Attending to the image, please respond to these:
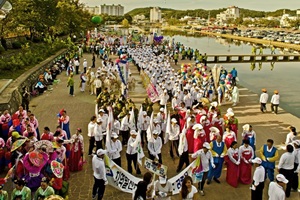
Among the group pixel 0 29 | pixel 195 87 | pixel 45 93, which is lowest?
pixel 45 93

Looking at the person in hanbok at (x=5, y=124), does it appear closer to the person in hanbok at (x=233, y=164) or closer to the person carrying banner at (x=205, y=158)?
the person carrying banner at (x=205, y=158)

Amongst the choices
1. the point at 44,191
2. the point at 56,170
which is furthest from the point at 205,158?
the point at 44,191

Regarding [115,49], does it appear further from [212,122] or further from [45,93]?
[212,122]

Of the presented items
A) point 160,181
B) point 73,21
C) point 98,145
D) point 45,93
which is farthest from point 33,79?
point 73,21

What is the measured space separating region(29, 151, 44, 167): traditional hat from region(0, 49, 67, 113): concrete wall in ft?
15.7

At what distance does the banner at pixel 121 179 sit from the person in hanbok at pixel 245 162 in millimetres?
2361

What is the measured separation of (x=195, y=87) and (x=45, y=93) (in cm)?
760

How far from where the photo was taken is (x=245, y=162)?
6898 mm

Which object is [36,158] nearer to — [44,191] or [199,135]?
[44,191]

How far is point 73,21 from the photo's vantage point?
35156mm

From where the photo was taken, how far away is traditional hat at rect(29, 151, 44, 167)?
18.9 ft

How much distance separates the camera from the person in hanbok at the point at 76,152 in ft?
23.8

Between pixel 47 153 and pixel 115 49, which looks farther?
pixel 115 49

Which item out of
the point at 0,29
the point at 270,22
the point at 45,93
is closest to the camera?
the point at 45,93
